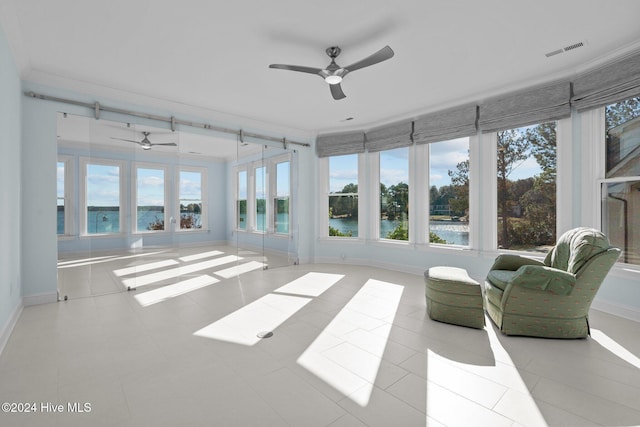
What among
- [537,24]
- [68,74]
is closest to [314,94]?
[537,24]

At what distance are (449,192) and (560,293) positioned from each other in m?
2.49

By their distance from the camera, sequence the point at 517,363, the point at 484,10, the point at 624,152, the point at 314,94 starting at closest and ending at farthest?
1. the point at 517,363
2. the point at 484,10
3. the point at 624,152
4. the point at 314,94

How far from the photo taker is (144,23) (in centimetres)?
262

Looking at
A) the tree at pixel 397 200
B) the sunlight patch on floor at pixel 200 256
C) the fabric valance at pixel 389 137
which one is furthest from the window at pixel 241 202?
the tree at pixel 397 200

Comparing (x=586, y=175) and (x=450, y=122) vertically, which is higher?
(x=450, y=122)

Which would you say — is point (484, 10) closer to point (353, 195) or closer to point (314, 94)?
point (314, 94)

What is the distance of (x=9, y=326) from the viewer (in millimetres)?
2748

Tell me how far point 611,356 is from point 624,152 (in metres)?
2.18

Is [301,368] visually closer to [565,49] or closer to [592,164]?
[592,164]

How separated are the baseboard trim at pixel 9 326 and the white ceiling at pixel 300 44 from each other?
2.55 metres

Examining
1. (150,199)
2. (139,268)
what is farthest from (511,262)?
(139,268)

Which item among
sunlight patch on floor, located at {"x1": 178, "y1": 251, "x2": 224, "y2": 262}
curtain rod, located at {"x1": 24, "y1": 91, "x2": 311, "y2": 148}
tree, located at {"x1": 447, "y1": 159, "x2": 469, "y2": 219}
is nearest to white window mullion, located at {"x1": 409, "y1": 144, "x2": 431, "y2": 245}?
tree, located at {"x1": 447, "y1": 159, "x2": 469, "y2": 219}

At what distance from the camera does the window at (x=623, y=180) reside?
123 inches

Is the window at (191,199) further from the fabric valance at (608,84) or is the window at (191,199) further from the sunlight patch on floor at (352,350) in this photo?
the fabric valance at (608,84)
